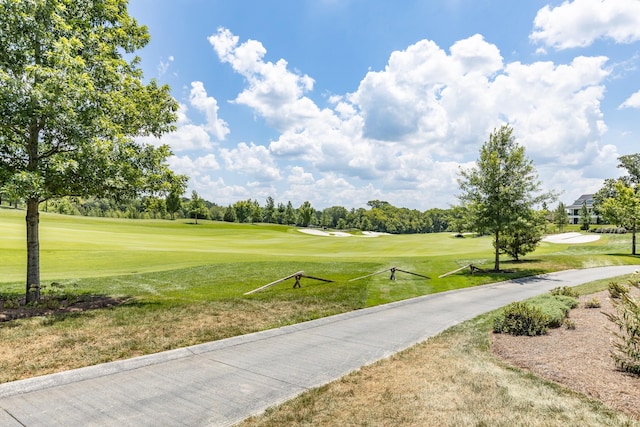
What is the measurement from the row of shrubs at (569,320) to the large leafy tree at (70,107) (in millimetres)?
10887

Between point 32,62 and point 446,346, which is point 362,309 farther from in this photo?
point 32,62

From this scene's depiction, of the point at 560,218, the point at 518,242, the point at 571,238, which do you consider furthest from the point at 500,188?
the point at 560,218

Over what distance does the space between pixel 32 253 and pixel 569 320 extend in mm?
15678

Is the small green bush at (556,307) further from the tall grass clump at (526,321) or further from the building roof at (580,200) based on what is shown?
the building roof at (580,200)

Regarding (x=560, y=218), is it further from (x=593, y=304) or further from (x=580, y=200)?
(x=593, y=304)

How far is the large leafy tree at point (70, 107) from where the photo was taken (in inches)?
350

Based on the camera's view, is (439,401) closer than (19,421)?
No

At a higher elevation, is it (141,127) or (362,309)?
(141,127)

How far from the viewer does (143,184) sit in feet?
36.1

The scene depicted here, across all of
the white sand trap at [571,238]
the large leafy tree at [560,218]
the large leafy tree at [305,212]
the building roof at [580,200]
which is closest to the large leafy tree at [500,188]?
the white sand trap at [571,238]

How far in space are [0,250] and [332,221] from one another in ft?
435

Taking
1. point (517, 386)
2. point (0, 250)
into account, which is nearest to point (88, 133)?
point (517, 386)

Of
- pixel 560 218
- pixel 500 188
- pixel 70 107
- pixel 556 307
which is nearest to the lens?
pixel 70 107

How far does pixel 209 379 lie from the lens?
6.24 metres
